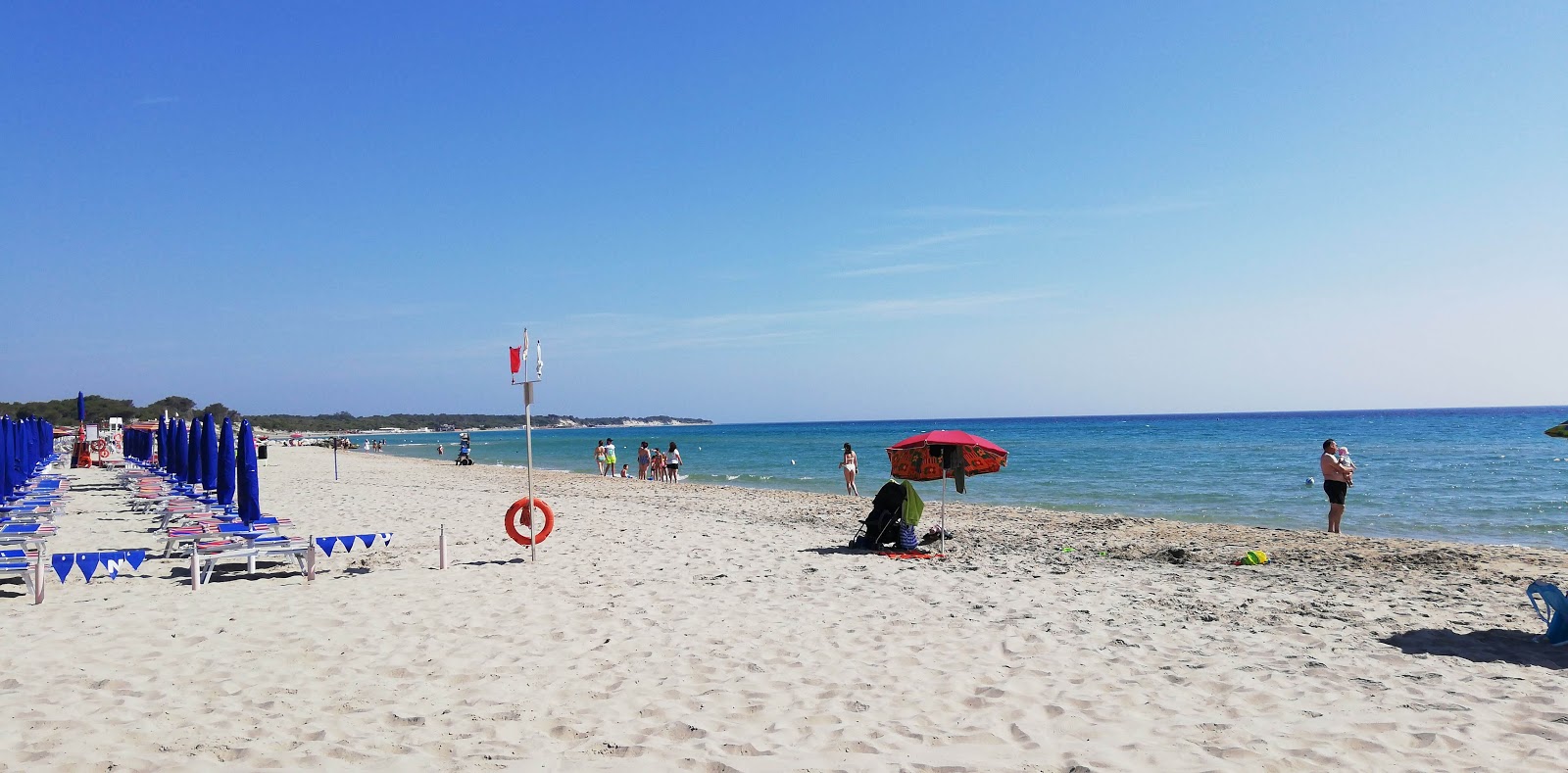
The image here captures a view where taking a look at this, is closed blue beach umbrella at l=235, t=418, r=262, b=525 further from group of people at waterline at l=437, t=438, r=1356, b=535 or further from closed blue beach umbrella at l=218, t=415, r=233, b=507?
group of people at waterline at l=437, t=438, r=1356, b=535

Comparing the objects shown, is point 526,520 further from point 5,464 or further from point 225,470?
point 5,464

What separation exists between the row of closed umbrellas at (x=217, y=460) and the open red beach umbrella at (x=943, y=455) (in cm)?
709

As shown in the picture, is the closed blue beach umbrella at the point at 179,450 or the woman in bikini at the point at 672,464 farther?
the woman in bikini at the point at 672,464

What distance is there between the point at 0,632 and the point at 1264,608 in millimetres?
9372

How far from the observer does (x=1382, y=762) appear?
3811 millimetres

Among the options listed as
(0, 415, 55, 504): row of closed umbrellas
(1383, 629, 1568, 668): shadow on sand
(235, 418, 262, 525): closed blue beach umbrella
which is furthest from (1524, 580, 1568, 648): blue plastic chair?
(0, 415, 55, 504): row of closed umbrellas

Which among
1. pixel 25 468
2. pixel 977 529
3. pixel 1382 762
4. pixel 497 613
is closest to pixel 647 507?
pixel 977 529

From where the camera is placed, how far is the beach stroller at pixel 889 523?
10.1 m

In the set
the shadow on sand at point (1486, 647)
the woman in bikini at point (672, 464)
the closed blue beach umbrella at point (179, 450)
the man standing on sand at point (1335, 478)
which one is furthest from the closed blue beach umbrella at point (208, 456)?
the man standing on sand at point (1335, 478)

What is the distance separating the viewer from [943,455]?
9.92 m

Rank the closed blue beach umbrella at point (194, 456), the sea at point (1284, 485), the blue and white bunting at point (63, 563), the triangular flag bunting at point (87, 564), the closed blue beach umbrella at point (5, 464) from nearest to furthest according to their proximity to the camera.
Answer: the blue and white bunting at point (63, 563), the triangular flag bunting at point (87, 564), the closed blue beach umbrella at point (5, 464), the closed blue beach umbrella at point (194, 456), the sea at point (1284, 485)

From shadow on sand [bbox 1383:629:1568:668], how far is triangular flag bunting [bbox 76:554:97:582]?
33.3 ft

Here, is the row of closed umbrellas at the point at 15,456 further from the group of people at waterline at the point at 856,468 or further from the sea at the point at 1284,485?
the sea at the point at 1284,485

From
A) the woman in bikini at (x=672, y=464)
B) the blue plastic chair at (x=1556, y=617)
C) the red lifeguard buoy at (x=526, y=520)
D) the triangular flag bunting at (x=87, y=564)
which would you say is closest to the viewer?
the blue plastic chair at (x=1556, y=617)
